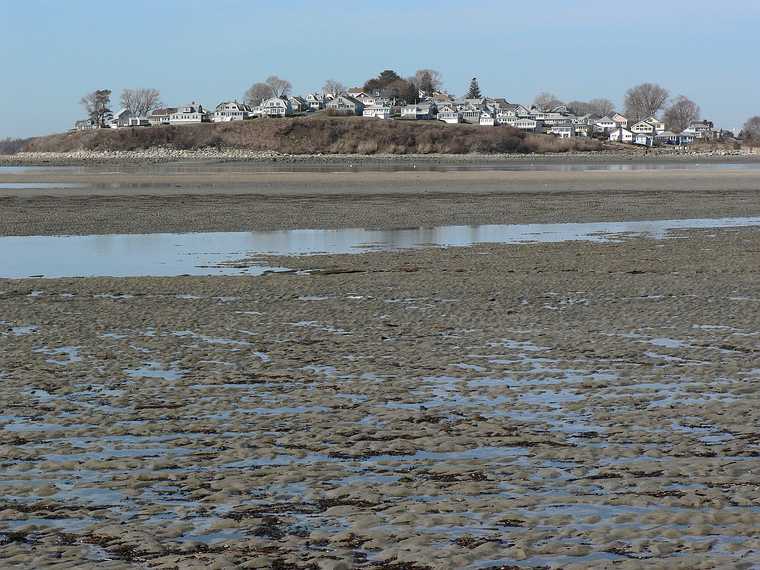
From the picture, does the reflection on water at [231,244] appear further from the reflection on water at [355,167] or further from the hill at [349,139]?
the hill at [349,139]

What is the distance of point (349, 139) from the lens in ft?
619

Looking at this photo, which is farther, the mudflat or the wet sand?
the mudflat

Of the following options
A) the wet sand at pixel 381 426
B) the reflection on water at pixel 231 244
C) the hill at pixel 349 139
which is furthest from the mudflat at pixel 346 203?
the hill at pixel 349 139

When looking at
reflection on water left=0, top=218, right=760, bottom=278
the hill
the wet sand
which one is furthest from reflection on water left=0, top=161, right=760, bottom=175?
the wet sand

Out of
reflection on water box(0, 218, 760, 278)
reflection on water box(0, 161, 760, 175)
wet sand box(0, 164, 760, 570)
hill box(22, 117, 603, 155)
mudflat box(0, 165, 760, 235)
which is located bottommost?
wet sand box(0, 164, 760, 570)

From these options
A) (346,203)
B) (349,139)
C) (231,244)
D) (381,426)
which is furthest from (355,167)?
(381,426)

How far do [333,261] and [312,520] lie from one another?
58.7 ft

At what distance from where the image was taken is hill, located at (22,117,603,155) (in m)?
186

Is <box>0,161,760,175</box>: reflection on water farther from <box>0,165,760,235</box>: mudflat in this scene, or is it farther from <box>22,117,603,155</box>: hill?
<box>22,117,603,155</box>: hill

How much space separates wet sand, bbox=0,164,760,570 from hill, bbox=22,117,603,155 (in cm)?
16705

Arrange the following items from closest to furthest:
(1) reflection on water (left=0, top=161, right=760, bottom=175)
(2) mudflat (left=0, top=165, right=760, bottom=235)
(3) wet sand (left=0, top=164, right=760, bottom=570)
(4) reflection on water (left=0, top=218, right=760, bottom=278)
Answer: (3) wet sand (left=0, top=164, right=760, bottom=570), (4) reflection on water (left=0, top=218, right=760, bottom=278), (2) mudflat (left=0, top=165, right=760, bottom=235), (1) reflection on water (left=0, top=161, right=760, bottom=175)

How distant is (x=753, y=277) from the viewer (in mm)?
21812

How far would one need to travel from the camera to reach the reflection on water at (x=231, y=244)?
2447 centimetres

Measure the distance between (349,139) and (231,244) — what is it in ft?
526
